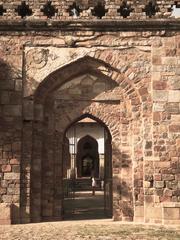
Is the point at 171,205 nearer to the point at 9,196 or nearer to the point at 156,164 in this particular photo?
the point at 156,164

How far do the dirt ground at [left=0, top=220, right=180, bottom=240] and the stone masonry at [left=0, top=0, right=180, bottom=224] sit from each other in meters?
0.61

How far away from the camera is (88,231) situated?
7.00 m

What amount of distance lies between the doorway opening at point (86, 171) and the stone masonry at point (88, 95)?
4.20 feet

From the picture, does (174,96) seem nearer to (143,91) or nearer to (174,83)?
(174,83)

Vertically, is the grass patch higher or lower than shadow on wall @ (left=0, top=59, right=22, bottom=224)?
lower

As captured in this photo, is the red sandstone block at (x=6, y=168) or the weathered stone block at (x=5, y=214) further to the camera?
the red sandstone block at (x=6, y=168)

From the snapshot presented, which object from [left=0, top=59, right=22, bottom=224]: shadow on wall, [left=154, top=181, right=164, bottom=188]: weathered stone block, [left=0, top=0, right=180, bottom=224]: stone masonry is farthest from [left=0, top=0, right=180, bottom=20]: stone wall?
[left=154, top=181, right=164, bottom=188]: weathered stone block

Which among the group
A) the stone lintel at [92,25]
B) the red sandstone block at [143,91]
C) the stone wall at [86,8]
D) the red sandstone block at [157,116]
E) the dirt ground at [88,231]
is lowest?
the dirt ground at [88,231]

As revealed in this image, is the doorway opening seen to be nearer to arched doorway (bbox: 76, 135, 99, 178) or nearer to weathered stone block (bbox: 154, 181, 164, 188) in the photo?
arched doorway (bbox: 76, 135, 99, 178)

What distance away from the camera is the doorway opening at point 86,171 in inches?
398

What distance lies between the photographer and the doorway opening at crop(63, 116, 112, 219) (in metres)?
10.1

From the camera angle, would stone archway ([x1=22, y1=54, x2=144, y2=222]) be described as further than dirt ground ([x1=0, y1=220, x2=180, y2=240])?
Yes

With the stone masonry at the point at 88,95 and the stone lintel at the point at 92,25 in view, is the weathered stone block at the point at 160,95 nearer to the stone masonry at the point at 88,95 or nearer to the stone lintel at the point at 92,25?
the stone masonry at the point at 88,95

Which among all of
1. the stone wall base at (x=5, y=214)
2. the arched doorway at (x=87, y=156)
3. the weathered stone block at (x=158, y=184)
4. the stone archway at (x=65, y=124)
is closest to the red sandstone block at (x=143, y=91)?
the stone archway at (x=65, y=124)
